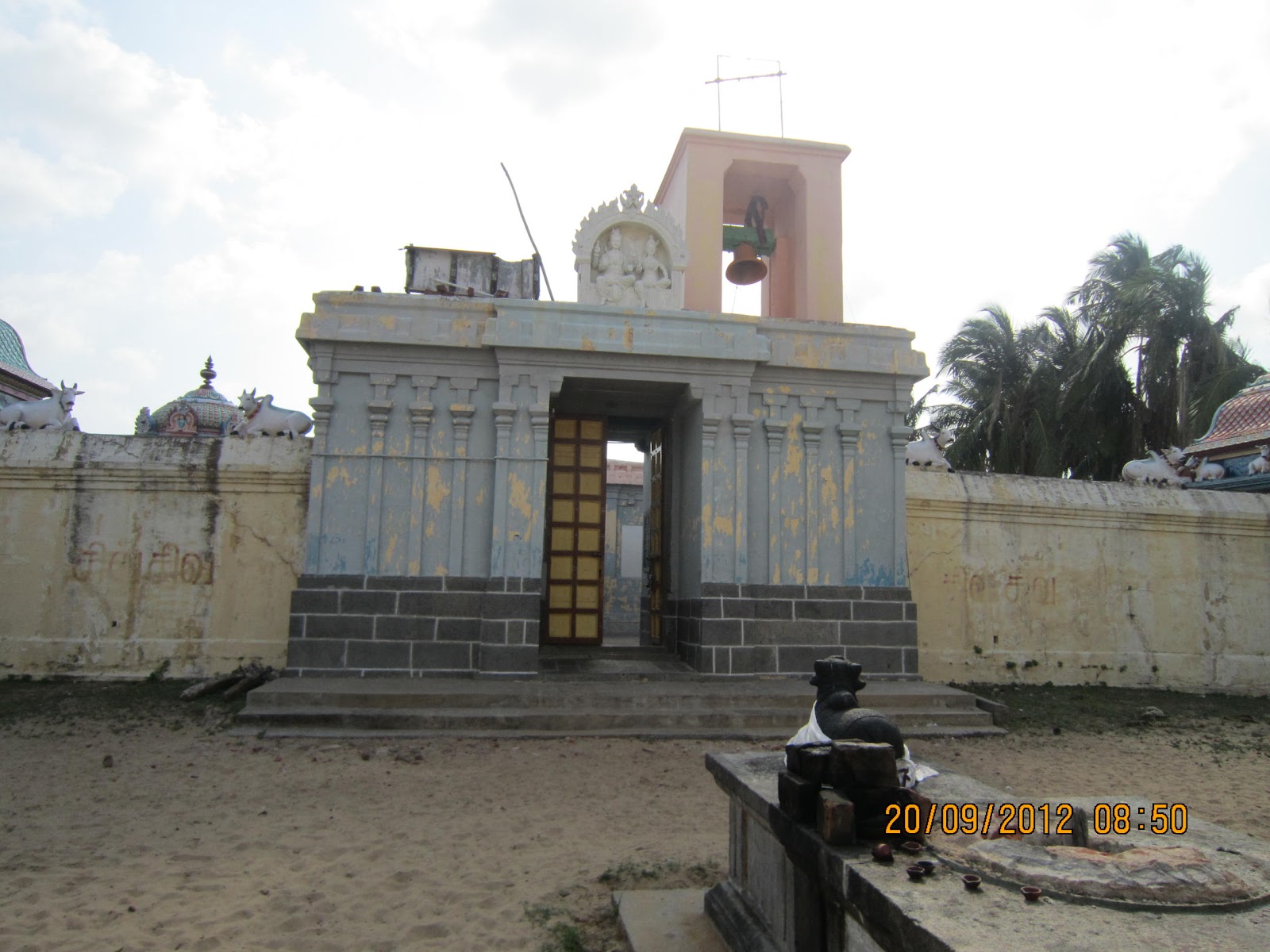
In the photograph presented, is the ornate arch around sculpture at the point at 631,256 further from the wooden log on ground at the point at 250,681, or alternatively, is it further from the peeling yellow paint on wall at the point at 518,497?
the wooden log on ground at the point at 250,681

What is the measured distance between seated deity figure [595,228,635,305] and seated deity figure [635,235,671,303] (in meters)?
0.12

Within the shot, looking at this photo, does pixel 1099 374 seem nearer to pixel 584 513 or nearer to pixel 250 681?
pixel 584 513

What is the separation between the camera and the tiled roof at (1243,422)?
38.9 feet

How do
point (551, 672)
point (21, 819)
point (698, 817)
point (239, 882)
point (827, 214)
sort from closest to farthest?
point (239, 882) → point (21, 819) → point (698, 817) → point (551, 672) → point (827, 214)

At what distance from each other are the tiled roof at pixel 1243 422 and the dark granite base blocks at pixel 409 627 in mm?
10006

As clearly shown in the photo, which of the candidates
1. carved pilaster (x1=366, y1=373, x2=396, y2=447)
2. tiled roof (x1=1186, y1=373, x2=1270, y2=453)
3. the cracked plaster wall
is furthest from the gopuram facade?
tiled roof (x1=1186, y1=373, x2=1270, y2=453)

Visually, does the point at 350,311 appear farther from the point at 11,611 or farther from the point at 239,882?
the point at 239,882

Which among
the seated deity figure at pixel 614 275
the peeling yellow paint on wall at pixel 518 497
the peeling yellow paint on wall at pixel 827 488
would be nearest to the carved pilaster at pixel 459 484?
the peeling yellow paint on wall at pixel 518 497

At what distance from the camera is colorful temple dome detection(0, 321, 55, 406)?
13.3 m

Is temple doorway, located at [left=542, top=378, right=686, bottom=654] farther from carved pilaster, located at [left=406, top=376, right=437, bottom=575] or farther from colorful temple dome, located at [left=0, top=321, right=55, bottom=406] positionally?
colorful temple dome, located at [left=0, top=321, right=55, bottom=406]

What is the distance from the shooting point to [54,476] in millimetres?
9062

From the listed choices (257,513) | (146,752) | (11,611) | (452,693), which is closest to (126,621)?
(11,611)

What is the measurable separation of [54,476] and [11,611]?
142cm

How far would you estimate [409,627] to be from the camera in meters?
8.49
